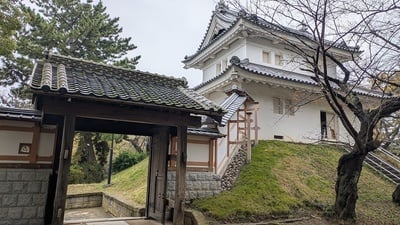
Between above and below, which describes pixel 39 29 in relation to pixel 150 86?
above

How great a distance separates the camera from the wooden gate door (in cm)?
745

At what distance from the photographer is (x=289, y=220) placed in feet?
23.7

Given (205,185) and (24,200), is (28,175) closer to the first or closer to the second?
(24,200)

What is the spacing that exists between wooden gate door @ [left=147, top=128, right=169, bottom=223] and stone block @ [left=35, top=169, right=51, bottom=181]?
2.70 meters

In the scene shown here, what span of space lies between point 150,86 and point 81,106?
2.12 meters

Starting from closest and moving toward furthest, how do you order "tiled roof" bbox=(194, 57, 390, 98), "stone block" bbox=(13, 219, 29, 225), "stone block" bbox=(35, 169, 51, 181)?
"stone block" bbox=(13, 219, 29, 225), "stone block" bbox=(35, 169, 51, 181), "tiled roof" bbox=(194, 57, 390, 98)

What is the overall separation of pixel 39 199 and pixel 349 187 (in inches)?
293

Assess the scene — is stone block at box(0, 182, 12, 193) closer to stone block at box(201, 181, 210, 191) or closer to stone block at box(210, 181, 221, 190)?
stone block at box(201, 181, 210, 191)

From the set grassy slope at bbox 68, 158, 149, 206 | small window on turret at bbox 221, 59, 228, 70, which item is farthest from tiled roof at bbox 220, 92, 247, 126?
small window on turret at bbox 221, 59, 228, 70

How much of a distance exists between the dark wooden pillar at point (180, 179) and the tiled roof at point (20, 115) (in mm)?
3217

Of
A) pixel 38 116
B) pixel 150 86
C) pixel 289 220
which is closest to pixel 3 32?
pixel 38 116

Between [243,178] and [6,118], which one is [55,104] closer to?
[6,118]

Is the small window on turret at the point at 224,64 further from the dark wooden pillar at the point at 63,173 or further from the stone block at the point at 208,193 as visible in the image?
the dark wooden pillar at the point at 63,173

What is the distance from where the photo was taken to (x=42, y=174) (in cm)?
641
